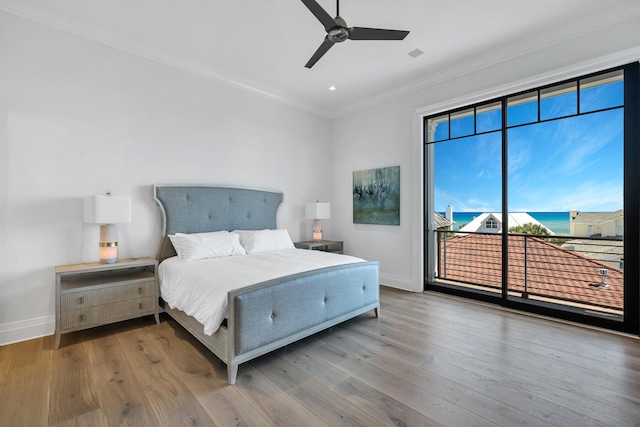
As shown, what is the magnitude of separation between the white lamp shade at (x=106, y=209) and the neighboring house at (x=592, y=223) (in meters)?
5.11

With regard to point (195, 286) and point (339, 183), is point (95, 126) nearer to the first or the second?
point (195, 286)

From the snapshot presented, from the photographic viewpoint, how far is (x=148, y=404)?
5.63ft

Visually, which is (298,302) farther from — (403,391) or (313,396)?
(403,391)

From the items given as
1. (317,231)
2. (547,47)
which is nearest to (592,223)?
(547,47)

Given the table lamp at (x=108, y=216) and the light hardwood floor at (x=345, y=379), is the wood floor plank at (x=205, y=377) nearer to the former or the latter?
the light hardwood floor at (x=345, y=379)

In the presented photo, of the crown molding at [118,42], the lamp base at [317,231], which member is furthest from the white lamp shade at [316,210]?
the crown molding at [118,42]

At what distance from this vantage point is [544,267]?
13.3 ft

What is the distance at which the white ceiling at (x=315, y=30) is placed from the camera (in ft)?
8.42

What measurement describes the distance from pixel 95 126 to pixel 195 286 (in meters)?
2.11

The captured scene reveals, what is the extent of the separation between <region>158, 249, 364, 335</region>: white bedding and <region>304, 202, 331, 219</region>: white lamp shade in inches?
55.3

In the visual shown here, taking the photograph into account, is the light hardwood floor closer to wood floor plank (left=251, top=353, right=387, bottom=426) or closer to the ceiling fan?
wood floor plank (left=251, top=353, right=387, bottom=426)

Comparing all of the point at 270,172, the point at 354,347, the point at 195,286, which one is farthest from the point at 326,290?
the point at 270,172

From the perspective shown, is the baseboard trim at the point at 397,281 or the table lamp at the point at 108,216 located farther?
the baseboard trim at the point at 397,281

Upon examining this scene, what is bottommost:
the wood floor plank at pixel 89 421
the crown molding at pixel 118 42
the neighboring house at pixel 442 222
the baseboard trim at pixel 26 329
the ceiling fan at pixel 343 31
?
the wood floor plank at pixel 89 421
